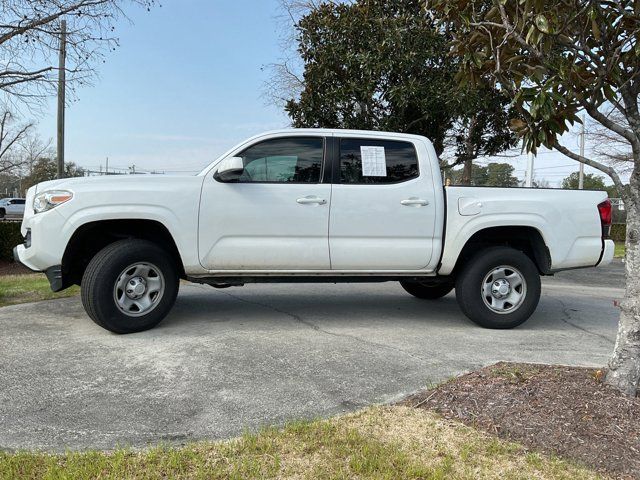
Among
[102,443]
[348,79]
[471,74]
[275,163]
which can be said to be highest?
[348,79]

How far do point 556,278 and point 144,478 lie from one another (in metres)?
10.5

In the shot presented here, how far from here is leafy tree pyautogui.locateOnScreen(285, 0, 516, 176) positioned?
31.7 feet

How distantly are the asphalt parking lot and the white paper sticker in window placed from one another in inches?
63.7

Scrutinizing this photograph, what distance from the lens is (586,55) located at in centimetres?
356

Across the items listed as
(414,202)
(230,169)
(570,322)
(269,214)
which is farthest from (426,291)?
(230,169)

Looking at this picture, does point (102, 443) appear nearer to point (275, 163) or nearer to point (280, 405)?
point (280, 405)

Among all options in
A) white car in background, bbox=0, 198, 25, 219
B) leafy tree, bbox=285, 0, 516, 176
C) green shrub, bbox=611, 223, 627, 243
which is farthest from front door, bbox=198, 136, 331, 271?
white car in background, bbox=0, 198, 25, 219

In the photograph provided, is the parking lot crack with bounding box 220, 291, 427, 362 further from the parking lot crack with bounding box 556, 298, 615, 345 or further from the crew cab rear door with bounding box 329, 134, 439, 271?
the parking lot crack with bounding box 556, 298, 615, 345

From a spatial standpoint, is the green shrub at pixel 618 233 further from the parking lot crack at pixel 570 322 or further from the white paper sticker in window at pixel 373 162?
the white paper sticker in window at pixel 373 162

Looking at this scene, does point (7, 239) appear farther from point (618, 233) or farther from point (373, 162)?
point (618, 233)

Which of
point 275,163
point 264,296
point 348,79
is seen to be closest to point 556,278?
point 348,79

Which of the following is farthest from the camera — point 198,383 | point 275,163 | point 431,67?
point 431,67

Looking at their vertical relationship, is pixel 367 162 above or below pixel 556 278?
above

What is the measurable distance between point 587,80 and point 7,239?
16344 millimetres
